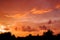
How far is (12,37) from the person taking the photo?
6091 centimetres

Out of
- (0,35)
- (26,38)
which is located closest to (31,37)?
(26,38)

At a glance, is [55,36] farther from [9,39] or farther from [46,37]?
[9,39]

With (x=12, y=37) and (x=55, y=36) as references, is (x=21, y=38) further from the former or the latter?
(x=55, y=36)

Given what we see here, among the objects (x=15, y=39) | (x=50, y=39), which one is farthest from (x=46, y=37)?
(x=15, y=39)

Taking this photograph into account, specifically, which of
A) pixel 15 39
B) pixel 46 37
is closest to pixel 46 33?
pixel 46 37

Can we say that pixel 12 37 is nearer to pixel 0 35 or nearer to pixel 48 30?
pixel 0 35

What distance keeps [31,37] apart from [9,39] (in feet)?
11.7

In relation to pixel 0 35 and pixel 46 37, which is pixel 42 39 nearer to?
pixel 46 37

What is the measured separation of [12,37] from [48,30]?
624 centimetres

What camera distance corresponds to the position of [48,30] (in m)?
63.2

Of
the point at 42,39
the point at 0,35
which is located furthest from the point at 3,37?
the point at 42,39

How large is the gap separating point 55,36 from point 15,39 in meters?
6.28

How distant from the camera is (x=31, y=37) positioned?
2405 inches

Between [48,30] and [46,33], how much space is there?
A: 1.46 metres
